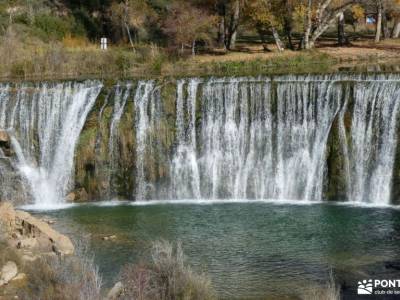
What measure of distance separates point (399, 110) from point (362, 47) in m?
19.5

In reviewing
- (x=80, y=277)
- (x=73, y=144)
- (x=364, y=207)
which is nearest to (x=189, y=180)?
(x=73, y=144)

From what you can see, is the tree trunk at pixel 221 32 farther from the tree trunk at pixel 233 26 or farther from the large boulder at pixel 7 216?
the large boulder at pixel 7 216

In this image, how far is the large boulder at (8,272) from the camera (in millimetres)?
14766

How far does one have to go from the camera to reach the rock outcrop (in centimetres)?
1756

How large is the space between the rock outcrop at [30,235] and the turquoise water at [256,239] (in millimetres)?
935

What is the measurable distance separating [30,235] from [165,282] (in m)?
6.65

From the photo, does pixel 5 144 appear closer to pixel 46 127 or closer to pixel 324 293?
pixel 46 127

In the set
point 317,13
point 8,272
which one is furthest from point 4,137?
point 317,13

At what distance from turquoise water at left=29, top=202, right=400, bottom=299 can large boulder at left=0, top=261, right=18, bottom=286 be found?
6.37 ft

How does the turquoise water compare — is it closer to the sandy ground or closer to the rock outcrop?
the rock outcrop

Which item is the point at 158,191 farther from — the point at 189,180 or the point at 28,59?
the point at 28,59

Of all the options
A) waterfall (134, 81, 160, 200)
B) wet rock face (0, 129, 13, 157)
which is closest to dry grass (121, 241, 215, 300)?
waterfall (134, 81, 160, 200)

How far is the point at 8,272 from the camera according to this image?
15.0m

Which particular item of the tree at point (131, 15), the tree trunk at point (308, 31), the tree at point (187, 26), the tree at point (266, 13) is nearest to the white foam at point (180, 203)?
the tree at point (187, 26)
